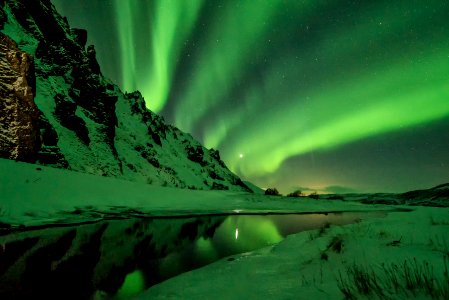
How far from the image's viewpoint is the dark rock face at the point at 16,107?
45.6ft

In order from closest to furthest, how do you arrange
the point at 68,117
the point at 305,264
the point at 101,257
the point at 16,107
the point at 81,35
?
the point at 305,264
the point at 101,257
the point at 16,107
the point at 68,117
the point at 81,35

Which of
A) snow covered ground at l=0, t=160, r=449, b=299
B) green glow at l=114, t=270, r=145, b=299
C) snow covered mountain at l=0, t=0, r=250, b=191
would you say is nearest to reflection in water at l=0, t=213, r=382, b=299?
green glow at l=114, t=270, r=145, b=299

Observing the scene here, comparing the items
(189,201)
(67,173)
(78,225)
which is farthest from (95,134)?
(78,225)

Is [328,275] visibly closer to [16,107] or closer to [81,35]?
[16,107]

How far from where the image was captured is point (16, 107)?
47.5 feet

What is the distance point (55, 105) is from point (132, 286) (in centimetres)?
3104

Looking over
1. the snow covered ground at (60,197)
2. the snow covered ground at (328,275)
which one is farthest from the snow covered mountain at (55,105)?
the snow covered ground at (328,275)

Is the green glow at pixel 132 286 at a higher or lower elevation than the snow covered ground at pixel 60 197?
lower

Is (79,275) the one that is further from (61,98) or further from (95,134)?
(95,134)

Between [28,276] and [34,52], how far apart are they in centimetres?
3482

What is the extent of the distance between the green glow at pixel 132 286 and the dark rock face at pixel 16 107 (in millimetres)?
12690

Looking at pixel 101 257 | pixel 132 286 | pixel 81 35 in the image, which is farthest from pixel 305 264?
pixel 81 35

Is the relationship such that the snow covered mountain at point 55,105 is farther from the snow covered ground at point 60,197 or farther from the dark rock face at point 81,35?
the snow covered ground at point 60,197

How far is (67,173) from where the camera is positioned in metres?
14.0
